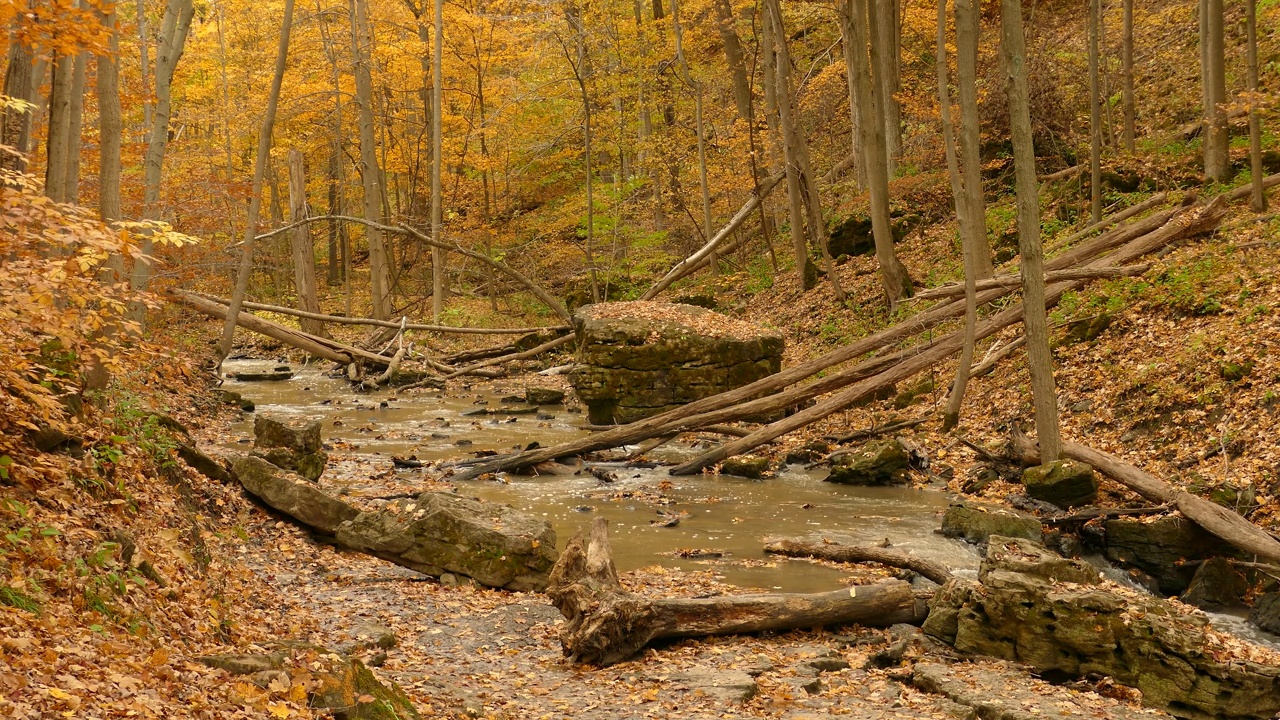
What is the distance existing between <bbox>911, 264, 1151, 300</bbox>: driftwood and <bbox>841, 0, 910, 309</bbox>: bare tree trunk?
242 centimetres

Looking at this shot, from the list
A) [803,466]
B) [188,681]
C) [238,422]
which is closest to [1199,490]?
[803,466]

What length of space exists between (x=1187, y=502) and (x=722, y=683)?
19.0 ft

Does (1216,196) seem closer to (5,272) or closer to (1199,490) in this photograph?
(1199,490)

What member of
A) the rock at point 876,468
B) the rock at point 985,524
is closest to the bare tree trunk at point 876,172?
the rock at point 876,468

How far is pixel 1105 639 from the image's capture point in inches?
275

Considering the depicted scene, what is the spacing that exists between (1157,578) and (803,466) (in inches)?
237

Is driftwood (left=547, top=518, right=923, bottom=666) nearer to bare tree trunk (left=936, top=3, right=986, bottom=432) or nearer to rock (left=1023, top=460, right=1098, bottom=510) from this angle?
rock (left=1023, top=460, right=1098, bottom=510)

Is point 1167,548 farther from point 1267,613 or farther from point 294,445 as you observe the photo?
point 294,445

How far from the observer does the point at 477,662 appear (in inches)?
279

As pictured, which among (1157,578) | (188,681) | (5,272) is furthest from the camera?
(1157,578)

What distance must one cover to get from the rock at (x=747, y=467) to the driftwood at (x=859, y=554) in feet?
12.1

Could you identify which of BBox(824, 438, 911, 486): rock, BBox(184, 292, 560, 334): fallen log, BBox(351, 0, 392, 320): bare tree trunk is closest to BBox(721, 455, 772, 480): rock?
BBox(824, 438, 911, 486): rock

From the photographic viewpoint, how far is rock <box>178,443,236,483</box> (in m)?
9.94

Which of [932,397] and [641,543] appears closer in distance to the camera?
[641,543]
